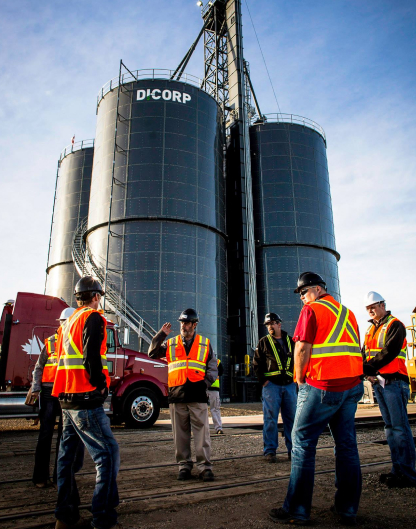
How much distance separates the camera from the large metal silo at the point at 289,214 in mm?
25594

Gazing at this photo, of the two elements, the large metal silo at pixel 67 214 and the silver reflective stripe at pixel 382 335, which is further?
the large metal silo at pixel 67 214

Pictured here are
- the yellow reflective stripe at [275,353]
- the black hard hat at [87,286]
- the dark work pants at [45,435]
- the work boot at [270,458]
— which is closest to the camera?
the black hard hat at [87,286]

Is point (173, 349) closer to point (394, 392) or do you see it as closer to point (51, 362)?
point (51, 362)

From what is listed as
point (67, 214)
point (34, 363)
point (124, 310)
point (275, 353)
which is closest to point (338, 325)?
point (275, 353)

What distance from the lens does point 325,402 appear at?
138 inches

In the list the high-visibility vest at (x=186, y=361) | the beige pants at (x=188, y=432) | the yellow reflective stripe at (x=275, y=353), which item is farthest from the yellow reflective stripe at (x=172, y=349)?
the yellow reflective stripe at (x=275, y=353)

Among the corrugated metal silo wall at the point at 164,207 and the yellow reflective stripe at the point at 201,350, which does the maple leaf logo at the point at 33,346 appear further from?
the corrugated metal silo wall at the point at 164,207

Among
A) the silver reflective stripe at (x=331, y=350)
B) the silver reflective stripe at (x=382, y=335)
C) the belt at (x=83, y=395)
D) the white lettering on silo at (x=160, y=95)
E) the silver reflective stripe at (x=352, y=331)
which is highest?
the white lettering on silo at (x=160, y=95)

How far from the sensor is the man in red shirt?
11.1 feet

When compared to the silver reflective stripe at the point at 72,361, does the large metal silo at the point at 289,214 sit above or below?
above

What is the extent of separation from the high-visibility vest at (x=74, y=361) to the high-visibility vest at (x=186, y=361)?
5.27 feet

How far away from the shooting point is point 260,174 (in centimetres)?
2781

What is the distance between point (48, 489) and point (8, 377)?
23.7ft

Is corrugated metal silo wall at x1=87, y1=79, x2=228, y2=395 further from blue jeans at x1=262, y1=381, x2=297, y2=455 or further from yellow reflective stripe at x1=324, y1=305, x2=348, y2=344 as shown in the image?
yellow reflective stripe at x1=324, y1=305, x2=348, y2=344
